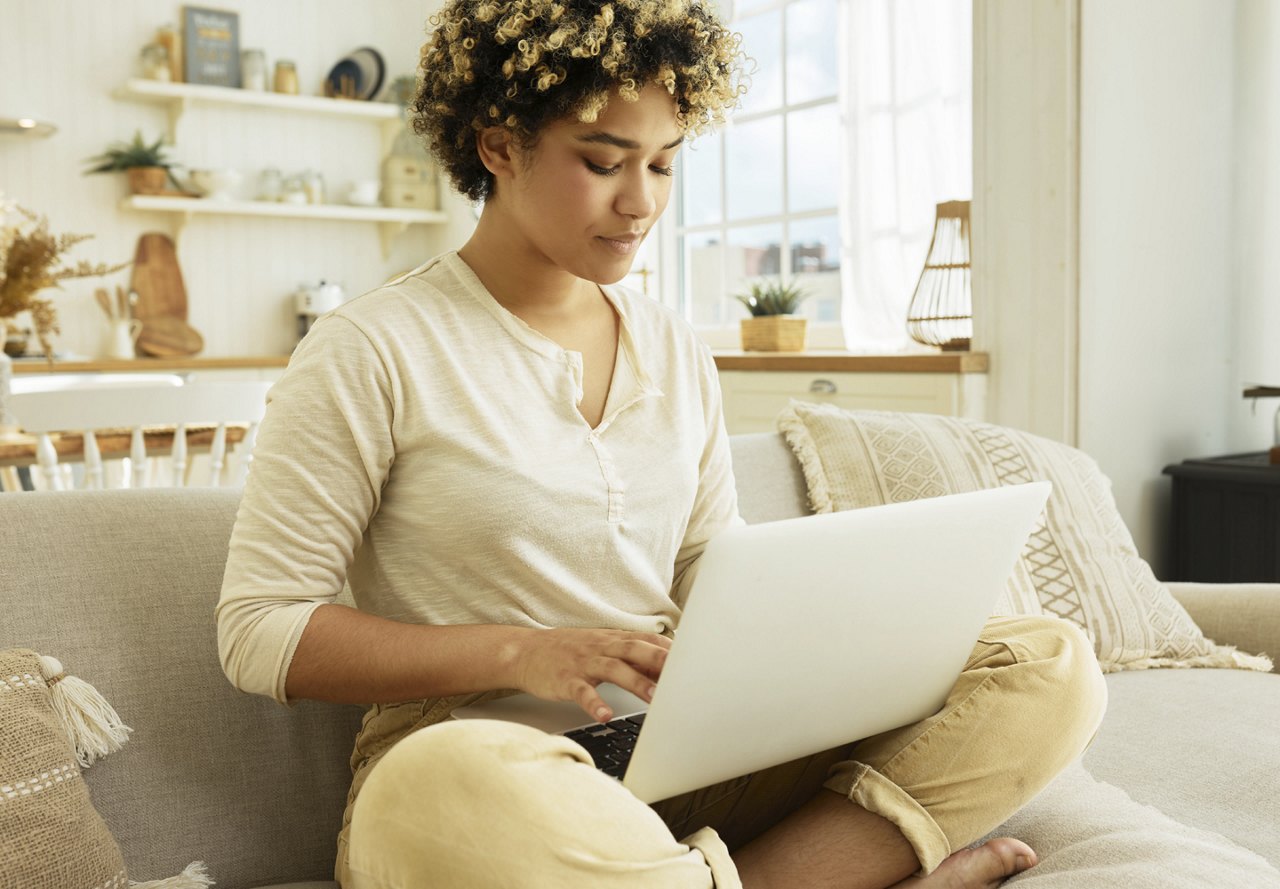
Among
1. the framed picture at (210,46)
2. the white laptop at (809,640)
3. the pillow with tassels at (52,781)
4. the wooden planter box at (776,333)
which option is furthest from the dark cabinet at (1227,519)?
the framed picture at (210,46)

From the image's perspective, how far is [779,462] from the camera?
180 cm

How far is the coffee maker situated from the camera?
4617mm

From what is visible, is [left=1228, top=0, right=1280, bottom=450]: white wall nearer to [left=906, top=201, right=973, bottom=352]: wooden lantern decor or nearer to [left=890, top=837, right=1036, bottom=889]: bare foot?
[left=906, top=201, right=973, bottom=352]: wooden lantern decor

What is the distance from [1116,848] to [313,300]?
4.04m

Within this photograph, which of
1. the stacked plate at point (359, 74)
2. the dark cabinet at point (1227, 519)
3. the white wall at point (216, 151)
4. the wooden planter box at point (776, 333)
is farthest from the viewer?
the stacked plate at point (359, 74)

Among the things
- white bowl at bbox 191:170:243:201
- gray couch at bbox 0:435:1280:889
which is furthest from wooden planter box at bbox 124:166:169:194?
gray couch at bbox 0:435:1280:889

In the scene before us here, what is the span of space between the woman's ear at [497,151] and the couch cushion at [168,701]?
A: 0.50 m

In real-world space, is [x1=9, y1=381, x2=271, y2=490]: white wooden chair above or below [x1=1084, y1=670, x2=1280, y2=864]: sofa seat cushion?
above

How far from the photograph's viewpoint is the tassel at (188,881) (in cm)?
107

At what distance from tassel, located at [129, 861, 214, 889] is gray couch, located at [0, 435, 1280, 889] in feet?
0.09

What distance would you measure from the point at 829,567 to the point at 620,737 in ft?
0.85

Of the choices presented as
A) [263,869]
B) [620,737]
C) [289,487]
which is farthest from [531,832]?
[263,869]

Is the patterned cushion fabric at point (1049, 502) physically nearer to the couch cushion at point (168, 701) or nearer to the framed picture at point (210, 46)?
the couch cushion at point (168, 701)

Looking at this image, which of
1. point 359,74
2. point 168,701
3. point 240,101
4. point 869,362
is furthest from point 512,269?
point 359,74
